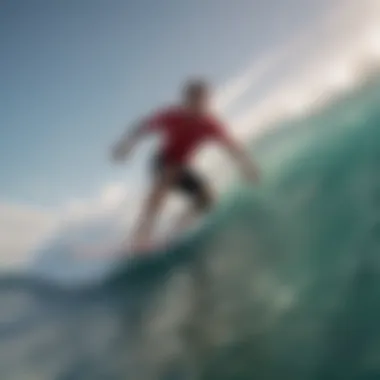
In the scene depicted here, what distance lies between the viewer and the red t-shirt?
154cm

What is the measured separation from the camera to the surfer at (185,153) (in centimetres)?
153

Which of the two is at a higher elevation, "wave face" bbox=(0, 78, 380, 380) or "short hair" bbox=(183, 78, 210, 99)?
"short hair" bbox=(183, 78, 210, 99)

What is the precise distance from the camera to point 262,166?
1518mm

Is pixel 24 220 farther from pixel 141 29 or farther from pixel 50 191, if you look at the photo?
pixel 141 29

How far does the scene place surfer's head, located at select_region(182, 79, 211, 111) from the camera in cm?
155

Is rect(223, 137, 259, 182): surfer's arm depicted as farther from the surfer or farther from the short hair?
the short hair

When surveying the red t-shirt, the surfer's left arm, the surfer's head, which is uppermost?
the surfer's head

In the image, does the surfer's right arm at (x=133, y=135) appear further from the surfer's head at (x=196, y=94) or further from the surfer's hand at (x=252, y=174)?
the surfer's hand at (x=252, y=174)

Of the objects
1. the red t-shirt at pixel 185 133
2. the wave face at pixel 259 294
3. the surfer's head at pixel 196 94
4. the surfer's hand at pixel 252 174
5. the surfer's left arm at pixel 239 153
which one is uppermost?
the surfer's head at pixel 196 94

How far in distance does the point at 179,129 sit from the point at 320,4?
0.37 metres

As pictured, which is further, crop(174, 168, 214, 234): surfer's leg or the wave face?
crop(174, 168, 214, 234): surfer's leg

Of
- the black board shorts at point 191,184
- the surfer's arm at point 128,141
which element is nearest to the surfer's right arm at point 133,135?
the surfer's arm at point 128,141

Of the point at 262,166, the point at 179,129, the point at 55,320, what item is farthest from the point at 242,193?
the point at 55,320

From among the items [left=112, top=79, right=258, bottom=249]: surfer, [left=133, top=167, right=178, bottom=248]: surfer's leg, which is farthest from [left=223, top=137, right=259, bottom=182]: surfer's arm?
[left=133, top=167, right=178, bottom=248]: surfer's leg
